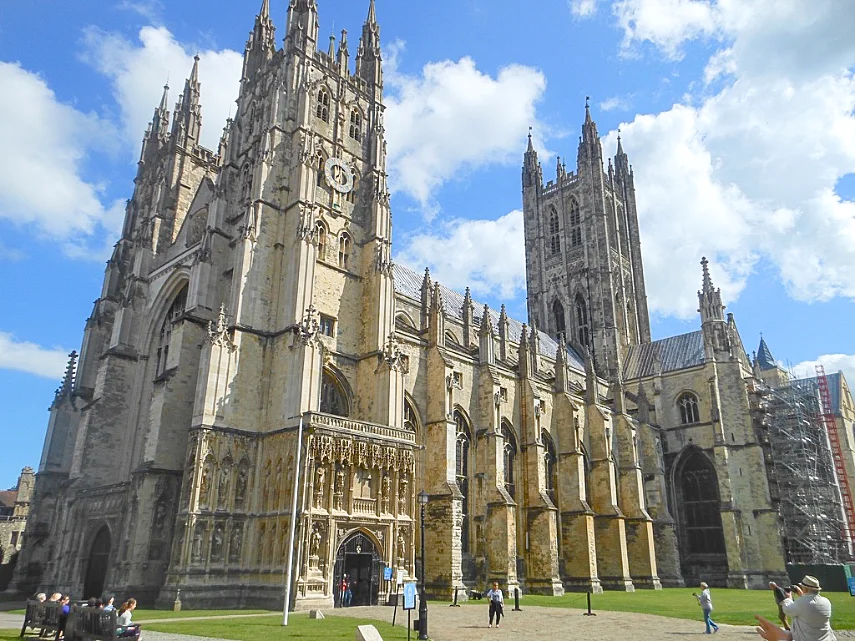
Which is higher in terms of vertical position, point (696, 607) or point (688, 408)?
point (688, 408)

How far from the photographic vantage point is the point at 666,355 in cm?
6000

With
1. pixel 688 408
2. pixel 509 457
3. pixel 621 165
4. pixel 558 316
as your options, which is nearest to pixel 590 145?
pixel 621 165

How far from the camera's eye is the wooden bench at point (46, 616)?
51.6 feet

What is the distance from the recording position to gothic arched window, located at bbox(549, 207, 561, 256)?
6944cm

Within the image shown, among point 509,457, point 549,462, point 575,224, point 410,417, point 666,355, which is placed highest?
point 575,224

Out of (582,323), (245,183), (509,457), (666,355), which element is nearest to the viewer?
(245,183)

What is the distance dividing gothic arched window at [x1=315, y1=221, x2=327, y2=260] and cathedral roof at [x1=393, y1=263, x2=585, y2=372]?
32.9ft

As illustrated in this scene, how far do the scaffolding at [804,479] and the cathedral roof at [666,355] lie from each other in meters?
6.82

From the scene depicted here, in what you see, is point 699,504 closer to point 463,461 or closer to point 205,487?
point 463,461

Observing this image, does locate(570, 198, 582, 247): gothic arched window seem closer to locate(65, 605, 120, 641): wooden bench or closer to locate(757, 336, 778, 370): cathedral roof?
locate(757, 336, 778, 370): cathedral roof

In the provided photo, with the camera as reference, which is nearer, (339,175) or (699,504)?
(339,175)

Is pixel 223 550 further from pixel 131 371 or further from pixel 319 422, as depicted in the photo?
pixel 131 371

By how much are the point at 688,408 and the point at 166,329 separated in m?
41.4

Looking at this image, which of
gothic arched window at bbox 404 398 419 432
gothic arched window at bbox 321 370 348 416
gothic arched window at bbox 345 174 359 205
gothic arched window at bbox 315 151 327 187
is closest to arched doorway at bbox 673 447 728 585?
gothic arched window at bbox 404 398 419 432
